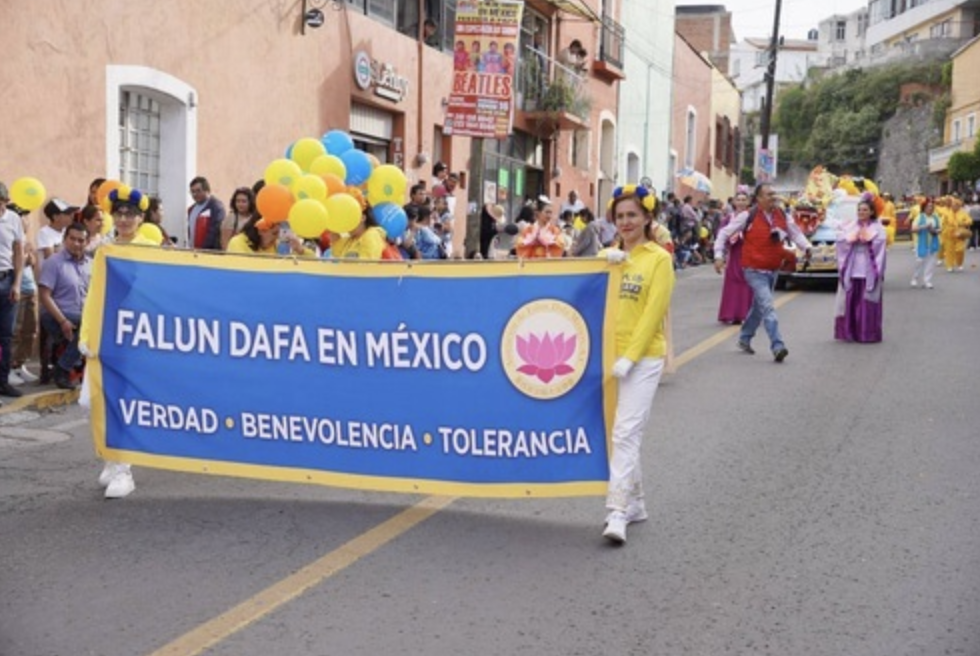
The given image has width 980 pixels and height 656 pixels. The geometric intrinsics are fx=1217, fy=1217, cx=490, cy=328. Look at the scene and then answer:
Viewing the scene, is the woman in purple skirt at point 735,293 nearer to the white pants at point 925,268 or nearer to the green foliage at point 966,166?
the white pants at point 925,268

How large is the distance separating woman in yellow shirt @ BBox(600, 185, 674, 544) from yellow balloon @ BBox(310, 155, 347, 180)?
2375 millimetres

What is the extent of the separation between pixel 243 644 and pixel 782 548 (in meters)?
2.67

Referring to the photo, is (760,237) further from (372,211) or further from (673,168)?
(673,168)

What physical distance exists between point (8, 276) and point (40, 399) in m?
1.11

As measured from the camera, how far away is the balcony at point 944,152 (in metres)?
55.2

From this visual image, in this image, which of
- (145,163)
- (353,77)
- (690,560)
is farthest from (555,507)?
(353,77)

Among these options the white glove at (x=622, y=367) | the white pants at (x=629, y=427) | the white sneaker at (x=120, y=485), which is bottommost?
the white sneaker at (x=120, y=485)

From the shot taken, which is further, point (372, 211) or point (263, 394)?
point (372, 211)

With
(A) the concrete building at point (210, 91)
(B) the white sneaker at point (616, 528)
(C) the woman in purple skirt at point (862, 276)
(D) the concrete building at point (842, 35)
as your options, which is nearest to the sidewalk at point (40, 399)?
(A) the concrete building at point (210, 91)

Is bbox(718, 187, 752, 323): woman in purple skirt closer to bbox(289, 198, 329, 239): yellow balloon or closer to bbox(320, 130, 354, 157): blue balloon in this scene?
bbox(320, 130, 354, 157): blue balloon

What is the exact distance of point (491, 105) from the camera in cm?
1745

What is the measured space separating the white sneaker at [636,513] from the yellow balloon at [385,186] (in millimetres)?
3229

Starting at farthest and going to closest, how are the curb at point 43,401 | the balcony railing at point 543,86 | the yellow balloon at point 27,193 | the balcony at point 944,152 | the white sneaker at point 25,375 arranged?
the balcony at point 944,152
the balcony railing at point 543,86
the yellow balloon at point 27,193
the white sneaker at point 25,375
the curb at point 43,401

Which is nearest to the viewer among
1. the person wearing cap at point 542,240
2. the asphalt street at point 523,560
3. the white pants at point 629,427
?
the asphalt street at point 523,560
